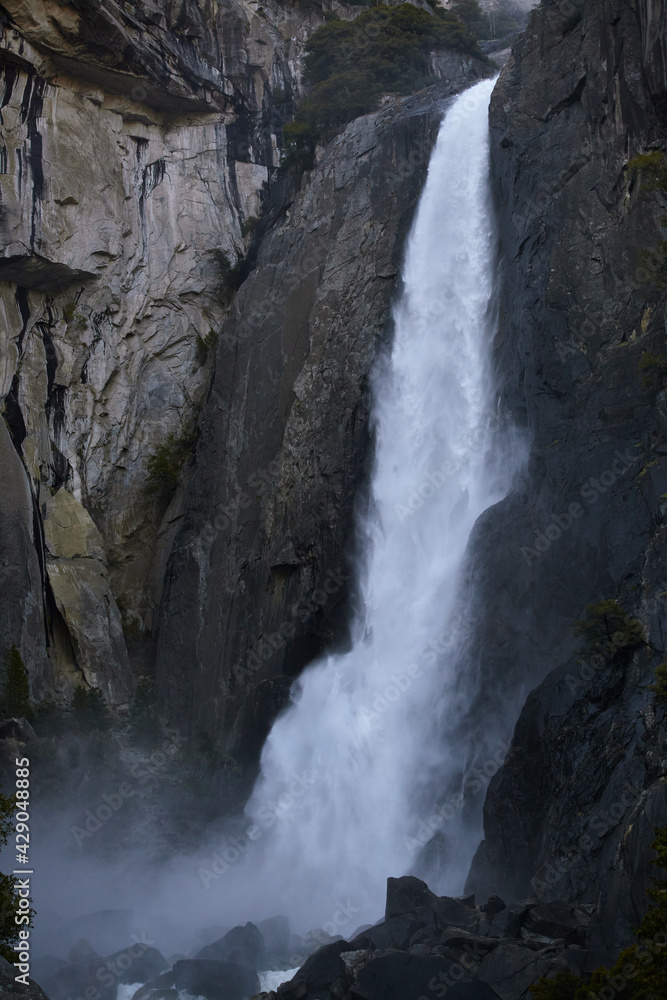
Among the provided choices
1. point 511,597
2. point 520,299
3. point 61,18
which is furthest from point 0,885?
point 61,18

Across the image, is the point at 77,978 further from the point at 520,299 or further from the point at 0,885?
the point at 520,299

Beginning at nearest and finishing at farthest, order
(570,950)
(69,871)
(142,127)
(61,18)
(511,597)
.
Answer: (570,950) → (511,597) → (69,871) → (61,18) → (142,127)

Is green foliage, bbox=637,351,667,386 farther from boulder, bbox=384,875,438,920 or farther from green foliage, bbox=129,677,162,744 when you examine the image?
green foliage, bbox=129,677,162,744

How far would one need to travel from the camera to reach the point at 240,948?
1733 cm

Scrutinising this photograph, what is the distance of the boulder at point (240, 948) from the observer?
56.0ft

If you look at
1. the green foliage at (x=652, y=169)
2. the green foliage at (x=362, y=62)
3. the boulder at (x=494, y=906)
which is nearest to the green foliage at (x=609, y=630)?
the boulder at (x=494, y=906)

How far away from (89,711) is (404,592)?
34.7 ft

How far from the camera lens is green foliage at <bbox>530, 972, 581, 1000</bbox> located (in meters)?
10.5

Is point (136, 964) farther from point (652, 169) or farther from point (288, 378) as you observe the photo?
point (652, 169)

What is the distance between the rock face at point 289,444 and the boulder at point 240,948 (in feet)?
27.1

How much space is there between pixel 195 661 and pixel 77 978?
12.5 metres

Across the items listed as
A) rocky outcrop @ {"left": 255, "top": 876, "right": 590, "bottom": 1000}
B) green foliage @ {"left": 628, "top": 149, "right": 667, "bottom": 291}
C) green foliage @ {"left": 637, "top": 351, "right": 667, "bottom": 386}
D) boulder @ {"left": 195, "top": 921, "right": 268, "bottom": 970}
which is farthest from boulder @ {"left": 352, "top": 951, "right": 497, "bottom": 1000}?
green foliage @ {"left": 628, "top": 149, "right": 667, "bottom": 291}

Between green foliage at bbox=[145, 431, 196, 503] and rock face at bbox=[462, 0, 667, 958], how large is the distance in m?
14.1

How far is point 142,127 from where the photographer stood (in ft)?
118
